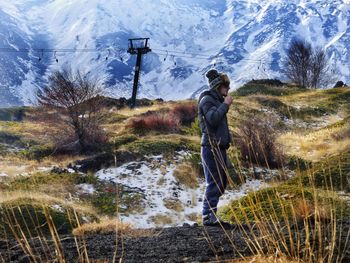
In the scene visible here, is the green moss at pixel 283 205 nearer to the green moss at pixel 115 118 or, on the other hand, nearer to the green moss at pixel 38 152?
the green moss at pixel 38 152

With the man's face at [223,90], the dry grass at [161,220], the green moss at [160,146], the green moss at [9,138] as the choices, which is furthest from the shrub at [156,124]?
the man's face at [223,90]

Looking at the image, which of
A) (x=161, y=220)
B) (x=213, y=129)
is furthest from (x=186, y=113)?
(x=213, y=129)

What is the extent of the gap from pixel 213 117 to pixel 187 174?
29.4 feet

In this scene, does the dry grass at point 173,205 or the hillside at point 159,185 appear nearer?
the hillside at point 159,185

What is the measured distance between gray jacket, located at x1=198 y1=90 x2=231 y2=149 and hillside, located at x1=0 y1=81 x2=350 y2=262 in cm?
67

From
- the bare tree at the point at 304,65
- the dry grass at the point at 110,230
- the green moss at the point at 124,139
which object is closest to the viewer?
the dry grass at the point at 110,230

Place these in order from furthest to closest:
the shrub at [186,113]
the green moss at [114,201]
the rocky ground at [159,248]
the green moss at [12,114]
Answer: the green moss at [12,114], the shrub at [186,113], the green moss at [114,201], the rocky ground at [159,248]

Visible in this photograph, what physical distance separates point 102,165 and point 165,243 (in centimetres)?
1074

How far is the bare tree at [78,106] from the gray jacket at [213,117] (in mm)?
13916

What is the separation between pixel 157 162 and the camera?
1672cm

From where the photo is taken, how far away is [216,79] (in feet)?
23.9

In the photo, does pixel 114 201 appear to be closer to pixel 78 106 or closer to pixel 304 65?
pixel 78 106

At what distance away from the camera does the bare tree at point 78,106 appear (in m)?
21.2

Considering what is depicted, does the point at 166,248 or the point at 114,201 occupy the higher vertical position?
the point at 166,248
